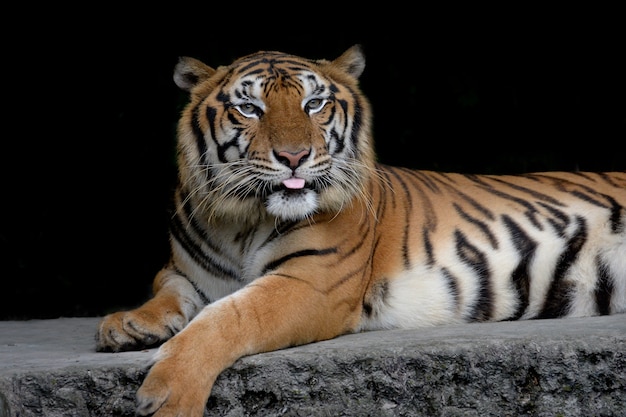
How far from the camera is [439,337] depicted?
8.92 feet

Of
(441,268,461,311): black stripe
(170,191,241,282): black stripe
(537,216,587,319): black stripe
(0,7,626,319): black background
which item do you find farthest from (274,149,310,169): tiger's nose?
(0,7,626,319): black background

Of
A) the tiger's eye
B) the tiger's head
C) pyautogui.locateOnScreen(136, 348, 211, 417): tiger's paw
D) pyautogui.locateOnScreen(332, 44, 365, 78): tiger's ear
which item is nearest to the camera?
pyautogui.locateOnScreen(136, 348, 211, 417): tiger's paw

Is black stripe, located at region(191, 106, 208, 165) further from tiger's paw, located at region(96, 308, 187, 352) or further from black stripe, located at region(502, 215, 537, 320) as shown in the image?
black stripe, located at region(502, 215, 537, 320)

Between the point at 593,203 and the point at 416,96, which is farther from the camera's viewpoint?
the point at 416,96

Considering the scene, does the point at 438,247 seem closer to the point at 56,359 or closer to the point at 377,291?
the point at 377,291

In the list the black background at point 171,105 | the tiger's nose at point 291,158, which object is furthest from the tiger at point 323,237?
the black background at point 171,105

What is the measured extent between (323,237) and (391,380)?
0.62 m

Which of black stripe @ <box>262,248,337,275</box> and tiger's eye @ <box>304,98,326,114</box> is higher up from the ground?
tiger's eye @ <box>304,98,326,114</box>

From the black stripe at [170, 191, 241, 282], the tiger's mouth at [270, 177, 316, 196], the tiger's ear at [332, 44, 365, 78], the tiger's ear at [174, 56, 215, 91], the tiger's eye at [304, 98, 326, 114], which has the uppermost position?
the tiger's ear at [332, 44, 365, 78]

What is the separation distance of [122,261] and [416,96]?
169 centimetres

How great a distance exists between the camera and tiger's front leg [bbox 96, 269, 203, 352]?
2793 millimetres

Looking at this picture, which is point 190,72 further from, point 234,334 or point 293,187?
point 234,334

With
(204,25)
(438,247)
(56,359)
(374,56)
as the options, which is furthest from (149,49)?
(56,359)

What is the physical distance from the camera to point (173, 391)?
7.84ft
